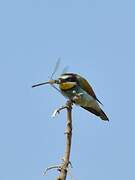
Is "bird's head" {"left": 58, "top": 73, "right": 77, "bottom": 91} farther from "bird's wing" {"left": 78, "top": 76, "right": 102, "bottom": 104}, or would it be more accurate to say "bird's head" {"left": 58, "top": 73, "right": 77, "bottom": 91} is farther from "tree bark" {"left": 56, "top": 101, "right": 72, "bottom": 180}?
"tree bark" {"left": 56, "top": 101, "right": 72, "bottom": 180}

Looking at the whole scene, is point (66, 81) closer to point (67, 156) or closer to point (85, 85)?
point (85, 85)

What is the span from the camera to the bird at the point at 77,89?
726 cm

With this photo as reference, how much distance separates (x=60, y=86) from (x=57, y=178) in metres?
1.71

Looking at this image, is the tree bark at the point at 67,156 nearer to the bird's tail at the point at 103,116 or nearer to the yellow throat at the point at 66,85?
the yellow throat at the point at 66,85

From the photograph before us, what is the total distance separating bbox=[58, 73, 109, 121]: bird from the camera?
23.8 feet

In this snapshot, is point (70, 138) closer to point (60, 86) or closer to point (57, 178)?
point (57, 178)

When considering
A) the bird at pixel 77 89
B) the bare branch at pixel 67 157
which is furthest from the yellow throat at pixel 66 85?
the bare branch at pixel 67 157

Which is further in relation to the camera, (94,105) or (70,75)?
(94,105)

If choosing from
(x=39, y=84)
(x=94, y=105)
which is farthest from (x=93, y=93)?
(x=39, y=84)

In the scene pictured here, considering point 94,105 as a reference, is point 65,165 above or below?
below

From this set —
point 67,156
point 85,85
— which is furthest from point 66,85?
point 67,156

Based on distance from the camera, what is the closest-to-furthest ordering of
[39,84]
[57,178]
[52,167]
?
[57,178]
[52,167]
[39,84]

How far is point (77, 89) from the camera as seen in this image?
7469 millimetres

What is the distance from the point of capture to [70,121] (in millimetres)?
6391
